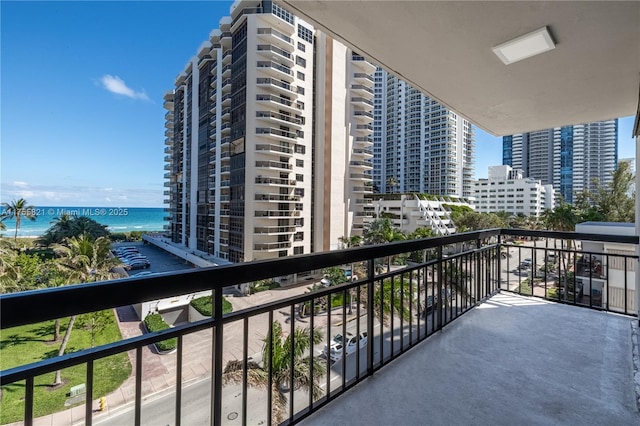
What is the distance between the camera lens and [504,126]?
3.89m

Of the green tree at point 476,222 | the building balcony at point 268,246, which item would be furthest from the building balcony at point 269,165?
the green tree at point 476,222

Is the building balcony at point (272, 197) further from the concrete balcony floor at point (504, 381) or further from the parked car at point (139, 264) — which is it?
the concrete balcony floor at point (504, 381)

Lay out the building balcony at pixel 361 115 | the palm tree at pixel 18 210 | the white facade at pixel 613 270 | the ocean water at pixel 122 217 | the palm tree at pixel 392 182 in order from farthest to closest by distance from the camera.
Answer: the palm tree at pixel 392 182 < the ocean water at pixel 122 217 < the building balcony at pixel 361 115 < the palm tree at pixel 18 210 < the white facade at pixel 613 270

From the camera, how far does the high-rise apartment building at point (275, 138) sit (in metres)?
22.8

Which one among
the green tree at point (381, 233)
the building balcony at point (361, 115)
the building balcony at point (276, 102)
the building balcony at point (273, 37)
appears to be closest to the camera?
the building balcony at point (273, 37)

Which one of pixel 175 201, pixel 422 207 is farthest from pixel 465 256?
pixel 175 201

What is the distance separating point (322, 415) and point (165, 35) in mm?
51829

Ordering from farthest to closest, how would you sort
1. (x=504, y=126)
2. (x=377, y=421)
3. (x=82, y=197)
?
(x=82, y=197)
(x=504, y=126)
(x=377, y=421)

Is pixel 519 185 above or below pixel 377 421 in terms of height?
above

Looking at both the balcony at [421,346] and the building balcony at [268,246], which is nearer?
the balcony at [421,346]

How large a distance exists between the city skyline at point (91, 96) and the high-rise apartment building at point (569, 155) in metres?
1.86

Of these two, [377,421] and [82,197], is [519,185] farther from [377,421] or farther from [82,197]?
[82,197]

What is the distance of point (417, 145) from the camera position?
5112 centimetres

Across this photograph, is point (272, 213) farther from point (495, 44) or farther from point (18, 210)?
point (18, 210)
